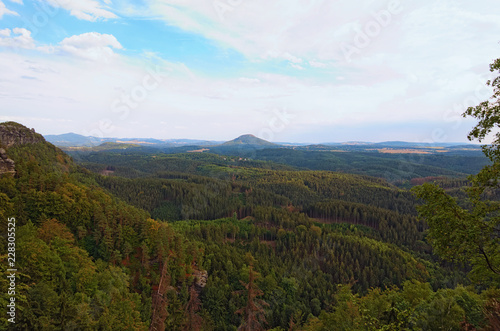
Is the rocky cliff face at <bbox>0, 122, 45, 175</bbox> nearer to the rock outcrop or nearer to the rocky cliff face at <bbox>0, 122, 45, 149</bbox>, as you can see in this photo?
the rocky cliff face at <bbox>0, 122, 45, 149</bbox>

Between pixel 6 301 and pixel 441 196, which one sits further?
pixel 6 301

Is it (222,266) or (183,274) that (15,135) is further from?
(222,266)

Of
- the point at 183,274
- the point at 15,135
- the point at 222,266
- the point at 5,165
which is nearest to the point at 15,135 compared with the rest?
the point at 15,135

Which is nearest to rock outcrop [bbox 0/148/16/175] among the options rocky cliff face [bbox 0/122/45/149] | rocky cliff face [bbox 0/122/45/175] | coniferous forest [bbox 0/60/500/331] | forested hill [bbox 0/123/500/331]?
coniferous forest [bbox 0/60/500/331]

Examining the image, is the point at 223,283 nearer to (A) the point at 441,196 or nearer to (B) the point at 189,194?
(A) the point at 441,196

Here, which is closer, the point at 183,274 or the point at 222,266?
the point at 183,274

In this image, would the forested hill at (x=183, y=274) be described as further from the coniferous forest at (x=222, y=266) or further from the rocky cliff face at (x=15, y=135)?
the rocky cliff face at (x=15, y=135)

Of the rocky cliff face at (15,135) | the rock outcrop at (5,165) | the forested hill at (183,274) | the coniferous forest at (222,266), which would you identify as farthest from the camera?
the rocky cliff face at (15,135)

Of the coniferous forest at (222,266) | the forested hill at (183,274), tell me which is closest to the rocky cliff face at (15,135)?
the coniferous forest at (222,266)

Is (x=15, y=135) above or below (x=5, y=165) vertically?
above

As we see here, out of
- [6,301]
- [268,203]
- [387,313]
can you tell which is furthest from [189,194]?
[387,313]

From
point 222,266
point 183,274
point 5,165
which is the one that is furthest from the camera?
point 222,266
